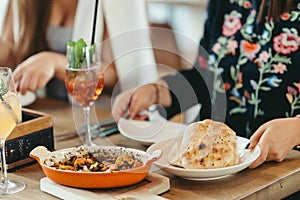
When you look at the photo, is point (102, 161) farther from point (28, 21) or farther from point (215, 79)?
point (28, 21)

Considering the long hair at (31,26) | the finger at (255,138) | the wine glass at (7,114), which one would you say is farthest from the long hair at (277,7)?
the long hair at (31,26)

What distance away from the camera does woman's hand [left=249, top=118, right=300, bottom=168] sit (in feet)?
4.88

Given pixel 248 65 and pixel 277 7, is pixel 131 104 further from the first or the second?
pixel 277 7

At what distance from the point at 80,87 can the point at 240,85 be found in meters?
0.63

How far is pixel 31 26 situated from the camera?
2748 millimetres

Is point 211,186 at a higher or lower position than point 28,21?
lower

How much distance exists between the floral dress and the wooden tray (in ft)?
2.37

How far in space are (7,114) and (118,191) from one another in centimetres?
30

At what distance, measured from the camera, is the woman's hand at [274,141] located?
4.88 ft

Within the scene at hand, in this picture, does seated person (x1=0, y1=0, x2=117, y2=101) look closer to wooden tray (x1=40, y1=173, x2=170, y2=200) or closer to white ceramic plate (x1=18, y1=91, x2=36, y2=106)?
white ceramic plate (x1=18, y1=91, x2=36, y2=106)

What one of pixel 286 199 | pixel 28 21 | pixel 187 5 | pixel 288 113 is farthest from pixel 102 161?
pixel 187 5

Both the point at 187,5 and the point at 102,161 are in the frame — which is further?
the point at 187,5

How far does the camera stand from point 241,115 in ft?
6.77

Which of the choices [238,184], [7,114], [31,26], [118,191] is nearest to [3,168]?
[7,114]
